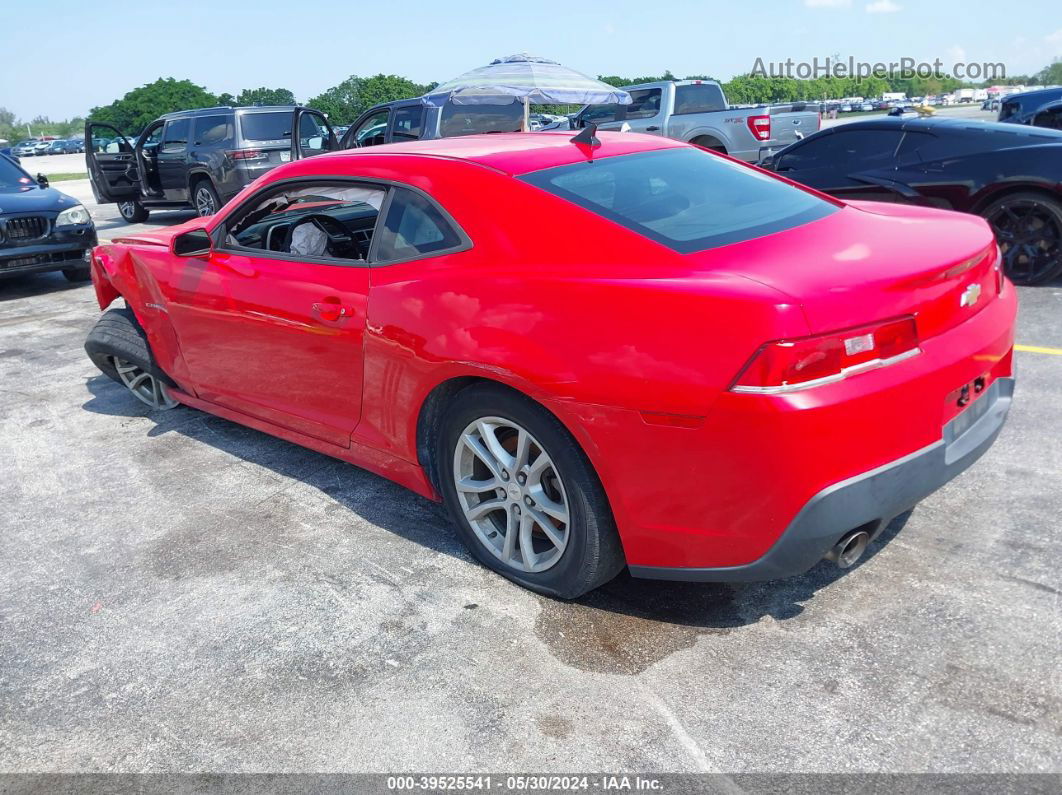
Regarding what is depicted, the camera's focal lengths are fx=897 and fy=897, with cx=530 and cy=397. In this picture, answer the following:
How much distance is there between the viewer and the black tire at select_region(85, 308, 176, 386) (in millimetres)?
4945

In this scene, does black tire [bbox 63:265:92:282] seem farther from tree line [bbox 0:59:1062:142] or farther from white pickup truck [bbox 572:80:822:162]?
tree line [bbox 0:59:1062:142]

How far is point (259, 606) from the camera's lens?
3.24 m

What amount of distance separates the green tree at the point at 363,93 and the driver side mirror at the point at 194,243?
2883 inches

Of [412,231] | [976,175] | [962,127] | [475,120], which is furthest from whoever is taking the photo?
[475,120]

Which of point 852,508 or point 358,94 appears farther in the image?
point 358,94

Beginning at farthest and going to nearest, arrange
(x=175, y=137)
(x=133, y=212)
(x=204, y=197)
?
1. (x=133, y=212)
2. (x=175, y=137)
3. (x=204, y=197)

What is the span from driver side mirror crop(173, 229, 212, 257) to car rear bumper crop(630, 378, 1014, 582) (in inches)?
107

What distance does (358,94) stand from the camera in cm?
7994

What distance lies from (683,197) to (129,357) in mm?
3320

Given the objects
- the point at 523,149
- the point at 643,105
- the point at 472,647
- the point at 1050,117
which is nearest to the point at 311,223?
the point at 523,149

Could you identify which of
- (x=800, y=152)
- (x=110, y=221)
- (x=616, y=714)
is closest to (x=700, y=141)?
(x=800, y=152)

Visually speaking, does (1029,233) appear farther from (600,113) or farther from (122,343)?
(600,113)

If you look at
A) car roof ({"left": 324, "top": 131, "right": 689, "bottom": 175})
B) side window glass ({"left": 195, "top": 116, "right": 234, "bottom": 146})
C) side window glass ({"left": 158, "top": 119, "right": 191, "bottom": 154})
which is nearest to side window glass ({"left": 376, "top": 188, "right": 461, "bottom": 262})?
car roof ({"left": 324, "top": 131, "right": 689, "bottom": 175})

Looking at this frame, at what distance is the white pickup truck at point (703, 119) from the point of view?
14625 millimetres
